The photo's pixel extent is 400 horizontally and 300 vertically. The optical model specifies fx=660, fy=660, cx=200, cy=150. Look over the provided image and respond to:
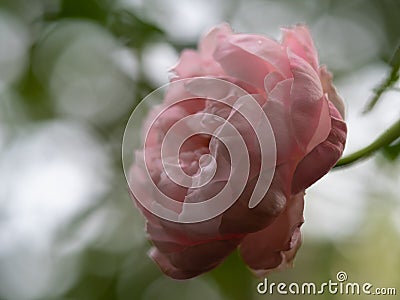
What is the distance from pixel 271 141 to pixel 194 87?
4 cm

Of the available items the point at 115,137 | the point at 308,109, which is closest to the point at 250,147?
the point at 308,109

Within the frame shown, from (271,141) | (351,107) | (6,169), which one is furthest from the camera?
(6,169)

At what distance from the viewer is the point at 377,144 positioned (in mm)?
225

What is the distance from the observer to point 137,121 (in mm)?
429

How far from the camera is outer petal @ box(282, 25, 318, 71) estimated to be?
0.71 ft

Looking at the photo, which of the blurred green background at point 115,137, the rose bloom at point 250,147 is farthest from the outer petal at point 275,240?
the blurred green background at point 115,137

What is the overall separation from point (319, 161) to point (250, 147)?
23 mm

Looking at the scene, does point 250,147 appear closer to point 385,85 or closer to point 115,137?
point 385,85

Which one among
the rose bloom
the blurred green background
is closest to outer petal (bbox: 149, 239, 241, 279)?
the rose bloom

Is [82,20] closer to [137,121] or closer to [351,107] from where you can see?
[137,121]

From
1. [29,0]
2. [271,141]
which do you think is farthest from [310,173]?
[29,0]

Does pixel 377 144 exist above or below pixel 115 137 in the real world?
above

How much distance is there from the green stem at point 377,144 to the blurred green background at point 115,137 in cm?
13

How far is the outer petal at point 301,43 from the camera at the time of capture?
0.71ft
